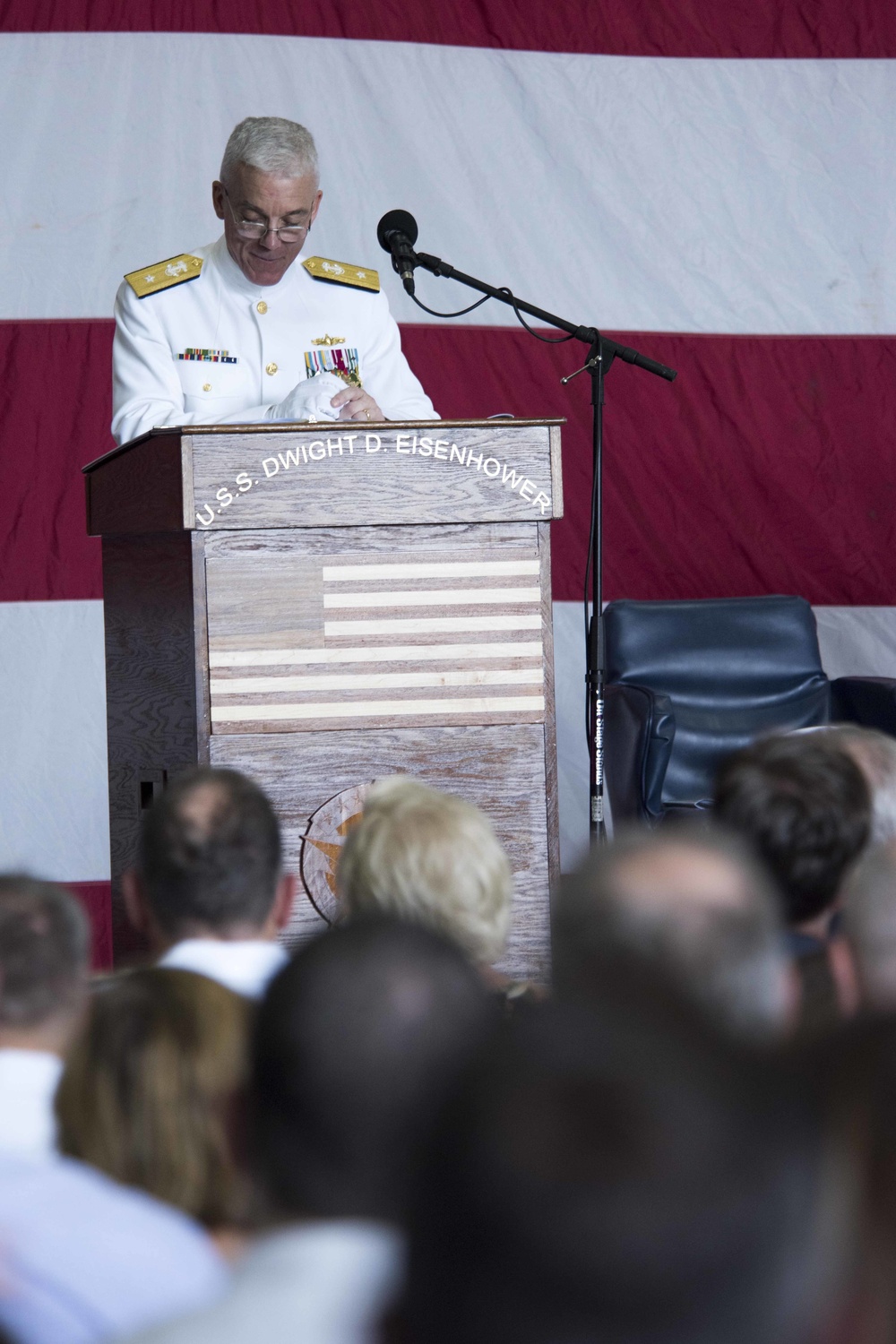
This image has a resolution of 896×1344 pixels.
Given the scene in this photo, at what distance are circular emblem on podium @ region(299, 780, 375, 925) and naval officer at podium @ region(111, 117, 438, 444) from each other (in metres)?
0.69

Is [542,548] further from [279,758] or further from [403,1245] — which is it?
[403,1245]

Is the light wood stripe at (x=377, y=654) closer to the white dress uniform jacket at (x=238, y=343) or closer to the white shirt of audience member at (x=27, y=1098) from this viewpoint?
the white dress uniform jacket at (x=238, y=343)

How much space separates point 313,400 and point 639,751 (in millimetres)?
1225

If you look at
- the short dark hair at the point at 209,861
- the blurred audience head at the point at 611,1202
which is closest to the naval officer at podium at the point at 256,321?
the short dark hair at the point at 209,861

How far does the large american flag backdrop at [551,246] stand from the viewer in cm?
388

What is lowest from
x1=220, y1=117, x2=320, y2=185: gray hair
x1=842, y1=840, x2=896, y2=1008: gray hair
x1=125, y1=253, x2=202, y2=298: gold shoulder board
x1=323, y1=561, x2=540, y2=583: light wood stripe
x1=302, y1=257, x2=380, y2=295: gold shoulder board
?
x1=842, y1=840, x2=896, y2=1008: gray hair

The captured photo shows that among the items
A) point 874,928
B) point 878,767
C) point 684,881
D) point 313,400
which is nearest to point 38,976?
point 684,881

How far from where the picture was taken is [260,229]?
111 inches

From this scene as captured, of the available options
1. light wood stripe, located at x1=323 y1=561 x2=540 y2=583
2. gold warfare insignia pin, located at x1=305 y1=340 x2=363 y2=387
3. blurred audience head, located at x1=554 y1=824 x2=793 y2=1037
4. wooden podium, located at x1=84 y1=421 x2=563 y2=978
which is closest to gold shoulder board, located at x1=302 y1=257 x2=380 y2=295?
gold warfare insignia pin, located at x1=305 y1=340 x2=363 y2=387

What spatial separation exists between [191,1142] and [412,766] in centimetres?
155

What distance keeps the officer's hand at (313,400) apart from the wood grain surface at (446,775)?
0.56 m

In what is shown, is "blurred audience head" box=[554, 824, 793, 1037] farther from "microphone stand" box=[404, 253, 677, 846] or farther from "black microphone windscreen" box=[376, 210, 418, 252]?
"black microphone windscreen" box=[376, 210, 418, 252]

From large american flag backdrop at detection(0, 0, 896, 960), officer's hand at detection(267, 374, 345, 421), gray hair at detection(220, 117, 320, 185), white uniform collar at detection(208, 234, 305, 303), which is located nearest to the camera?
officer's hand at detection(267, 374, 345, 421)

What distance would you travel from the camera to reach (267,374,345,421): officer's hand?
2.57m
